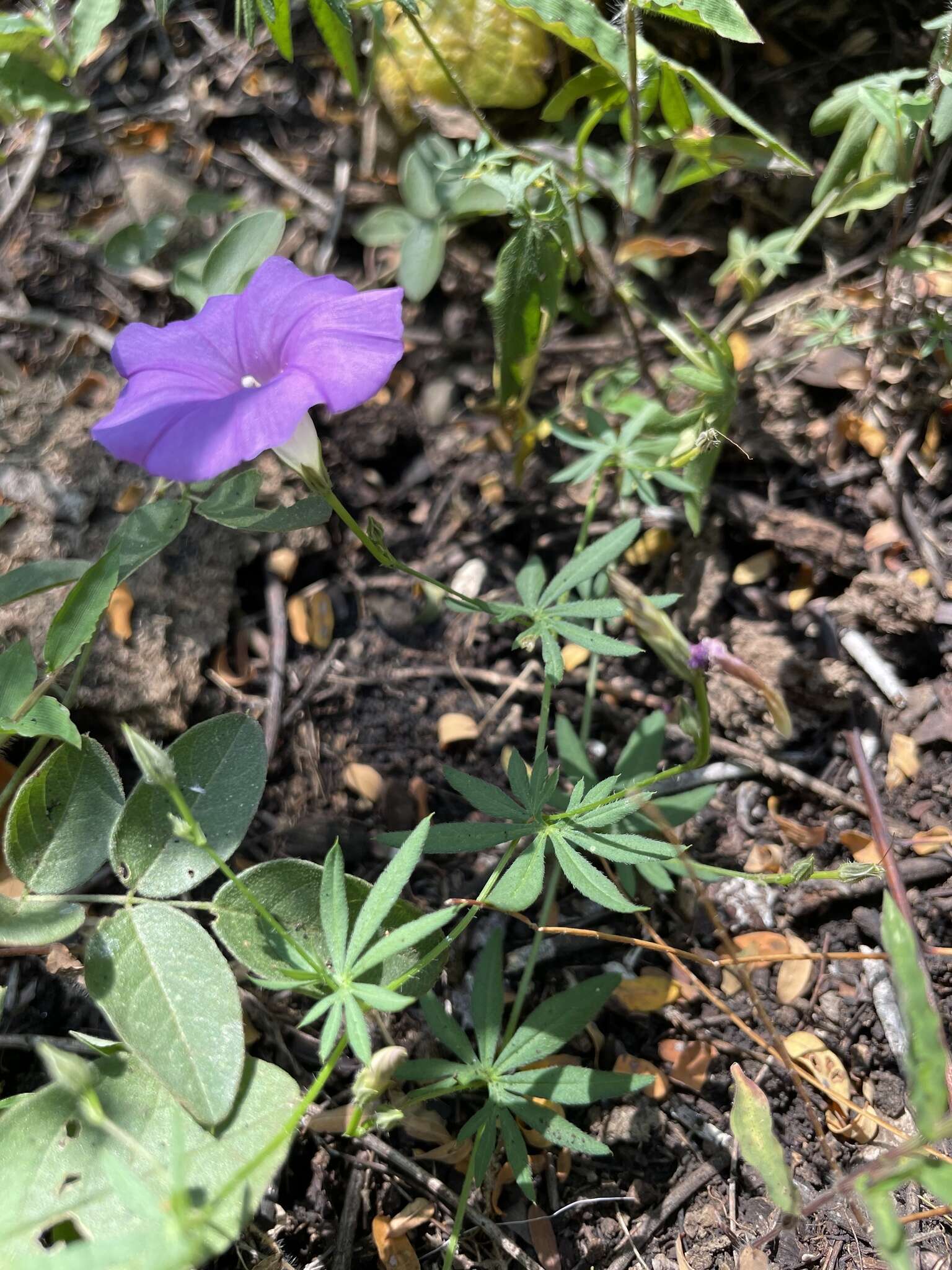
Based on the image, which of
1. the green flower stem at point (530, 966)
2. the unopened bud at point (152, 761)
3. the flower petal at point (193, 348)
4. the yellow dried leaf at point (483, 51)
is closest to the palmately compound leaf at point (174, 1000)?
the unopened bud at point (152, 761)

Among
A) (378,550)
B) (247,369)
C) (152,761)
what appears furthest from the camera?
(247,369)

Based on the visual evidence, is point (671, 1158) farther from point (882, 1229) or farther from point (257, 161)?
point (257, 161)

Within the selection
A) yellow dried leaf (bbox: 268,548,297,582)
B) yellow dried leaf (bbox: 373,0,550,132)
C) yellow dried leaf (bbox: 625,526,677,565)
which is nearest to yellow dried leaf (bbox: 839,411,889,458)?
yellow dried leaf (bbox: 625,526,677,565)

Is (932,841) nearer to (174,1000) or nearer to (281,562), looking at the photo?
(174,1000)

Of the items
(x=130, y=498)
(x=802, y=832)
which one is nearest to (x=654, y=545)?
(x=802, y=832)

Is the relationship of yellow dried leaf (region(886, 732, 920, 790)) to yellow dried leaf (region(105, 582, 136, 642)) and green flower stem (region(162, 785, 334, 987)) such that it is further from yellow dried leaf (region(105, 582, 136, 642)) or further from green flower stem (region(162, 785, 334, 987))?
yellow dried leaf (region(105, 582, 136, 642))
